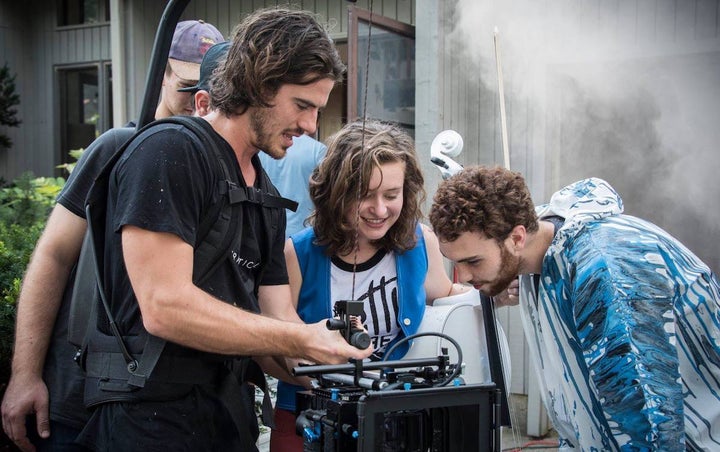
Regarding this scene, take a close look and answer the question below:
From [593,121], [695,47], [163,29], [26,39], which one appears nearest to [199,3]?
[26,39]

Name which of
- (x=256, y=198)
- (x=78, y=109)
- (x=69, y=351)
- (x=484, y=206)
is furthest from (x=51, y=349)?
(x=78, y=109)

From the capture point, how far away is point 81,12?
28.1 ft

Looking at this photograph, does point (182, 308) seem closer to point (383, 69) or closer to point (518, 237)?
point (518, 237)

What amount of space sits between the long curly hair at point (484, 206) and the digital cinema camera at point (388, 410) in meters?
0.55

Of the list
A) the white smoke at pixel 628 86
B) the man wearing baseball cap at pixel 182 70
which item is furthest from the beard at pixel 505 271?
the white smoke at pixel 628 86

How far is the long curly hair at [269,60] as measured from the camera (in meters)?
1.99

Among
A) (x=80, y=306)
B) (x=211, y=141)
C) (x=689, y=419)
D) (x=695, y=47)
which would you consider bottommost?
(x=689, y=419)

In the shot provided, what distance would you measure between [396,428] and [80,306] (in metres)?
0.88

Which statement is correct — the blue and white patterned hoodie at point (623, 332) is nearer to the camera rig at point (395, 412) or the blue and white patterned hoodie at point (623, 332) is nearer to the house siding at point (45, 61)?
the camera rig at point (395, 412)

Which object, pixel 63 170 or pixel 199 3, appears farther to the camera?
pixel 63 170

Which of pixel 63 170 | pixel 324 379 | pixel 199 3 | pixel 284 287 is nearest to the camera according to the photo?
pixel 324 379

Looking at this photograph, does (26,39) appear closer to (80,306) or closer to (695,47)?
(695,47)

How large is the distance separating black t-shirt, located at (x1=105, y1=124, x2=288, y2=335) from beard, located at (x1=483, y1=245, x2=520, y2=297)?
0.75 m

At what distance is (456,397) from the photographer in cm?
179
